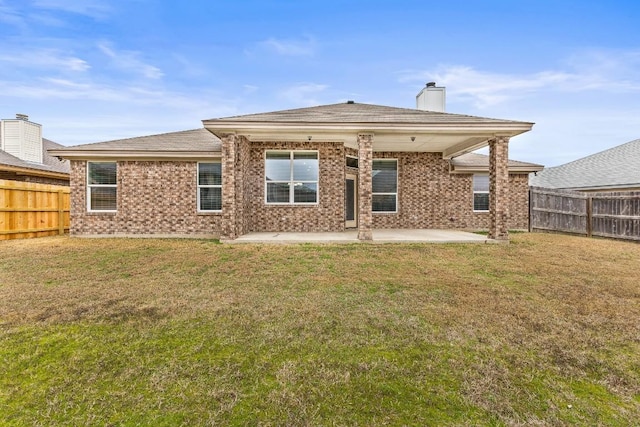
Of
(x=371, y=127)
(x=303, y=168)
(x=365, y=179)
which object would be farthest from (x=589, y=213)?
(x=303, y=168)

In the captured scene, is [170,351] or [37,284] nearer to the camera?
[170,351]

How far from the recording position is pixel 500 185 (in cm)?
917

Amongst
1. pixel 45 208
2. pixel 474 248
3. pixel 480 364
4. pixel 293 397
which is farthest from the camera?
pixel 45 208

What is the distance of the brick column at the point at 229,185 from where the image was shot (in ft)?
29.8

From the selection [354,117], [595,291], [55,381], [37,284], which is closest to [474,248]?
[595,291]

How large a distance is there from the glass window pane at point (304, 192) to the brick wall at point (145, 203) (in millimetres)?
3200

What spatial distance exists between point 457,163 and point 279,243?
343 inches

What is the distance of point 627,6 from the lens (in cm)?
1355

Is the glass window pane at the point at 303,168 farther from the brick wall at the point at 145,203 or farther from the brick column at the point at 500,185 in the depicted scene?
the brick column at the point at 500,185

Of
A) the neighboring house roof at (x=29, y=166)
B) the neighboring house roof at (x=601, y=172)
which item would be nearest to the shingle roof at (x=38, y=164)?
the neighboring house roof at (x=29, y=166)

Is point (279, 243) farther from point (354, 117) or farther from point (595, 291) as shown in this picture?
point (595, 291)

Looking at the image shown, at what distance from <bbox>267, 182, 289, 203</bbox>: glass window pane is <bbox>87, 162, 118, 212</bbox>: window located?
17.7 ft

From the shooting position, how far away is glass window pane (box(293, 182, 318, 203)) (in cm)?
1123

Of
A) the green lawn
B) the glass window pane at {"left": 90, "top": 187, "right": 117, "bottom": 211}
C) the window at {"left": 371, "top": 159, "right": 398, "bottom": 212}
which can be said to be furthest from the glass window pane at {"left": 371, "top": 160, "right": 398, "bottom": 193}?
the glass window pane at {"left": 90, "top": 187, "right": 117, "bottom": 211}
